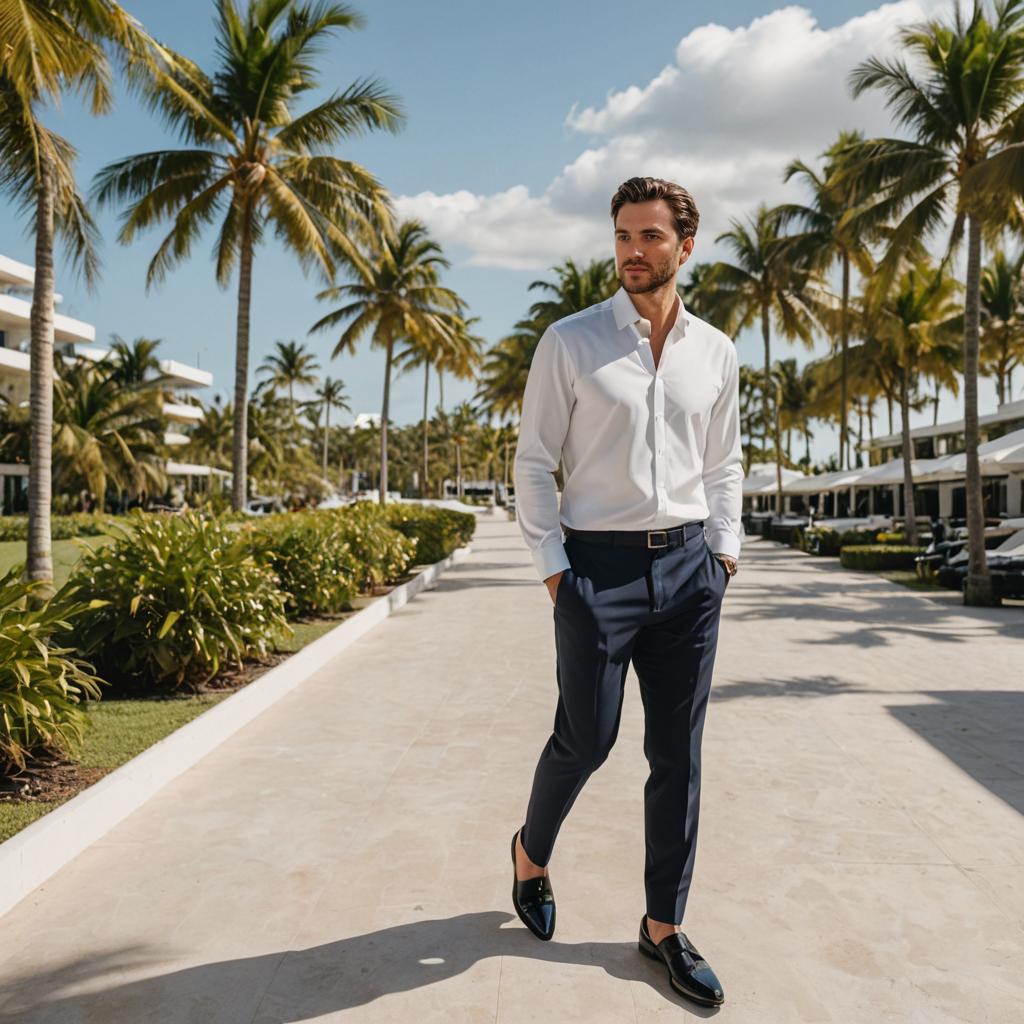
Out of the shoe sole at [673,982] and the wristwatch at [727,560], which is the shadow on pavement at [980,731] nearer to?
the shoe sole at [673,982]

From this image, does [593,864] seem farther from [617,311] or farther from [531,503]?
[617,311]

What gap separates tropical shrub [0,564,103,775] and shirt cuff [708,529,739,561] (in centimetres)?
322

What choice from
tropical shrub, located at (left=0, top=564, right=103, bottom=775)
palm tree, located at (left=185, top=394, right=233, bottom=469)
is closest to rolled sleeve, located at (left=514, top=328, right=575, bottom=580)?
tropical shrub, located at (left=0, top=564, right=103, bottom=775)

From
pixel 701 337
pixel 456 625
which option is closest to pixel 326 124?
pixel 456 625

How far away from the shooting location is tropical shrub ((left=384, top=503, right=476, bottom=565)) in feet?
63.0

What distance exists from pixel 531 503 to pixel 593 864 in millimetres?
1805

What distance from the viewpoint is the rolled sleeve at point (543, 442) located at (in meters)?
2.66

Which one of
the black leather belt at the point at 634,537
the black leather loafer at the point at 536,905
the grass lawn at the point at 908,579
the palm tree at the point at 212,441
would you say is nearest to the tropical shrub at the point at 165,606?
the black leather loafer at the point at 536,905

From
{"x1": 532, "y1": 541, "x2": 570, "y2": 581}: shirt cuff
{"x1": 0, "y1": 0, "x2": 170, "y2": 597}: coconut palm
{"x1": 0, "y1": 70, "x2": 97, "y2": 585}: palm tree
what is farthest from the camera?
{"x1": 0, "y1": 70, "x2": 97, "y2": 585}: palm tree

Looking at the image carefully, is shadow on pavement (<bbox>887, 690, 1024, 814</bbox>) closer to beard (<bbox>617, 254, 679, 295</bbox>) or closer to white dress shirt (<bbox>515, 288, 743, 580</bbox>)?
white dress shirt (<bbox>515, 288, 743, 580</bbox>)

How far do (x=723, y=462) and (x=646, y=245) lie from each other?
70cm

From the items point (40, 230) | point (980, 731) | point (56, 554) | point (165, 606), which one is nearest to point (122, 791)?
point (165, 606)

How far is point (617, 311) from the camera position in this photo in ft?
9.09

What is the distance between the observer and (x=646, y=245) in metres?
2.73
